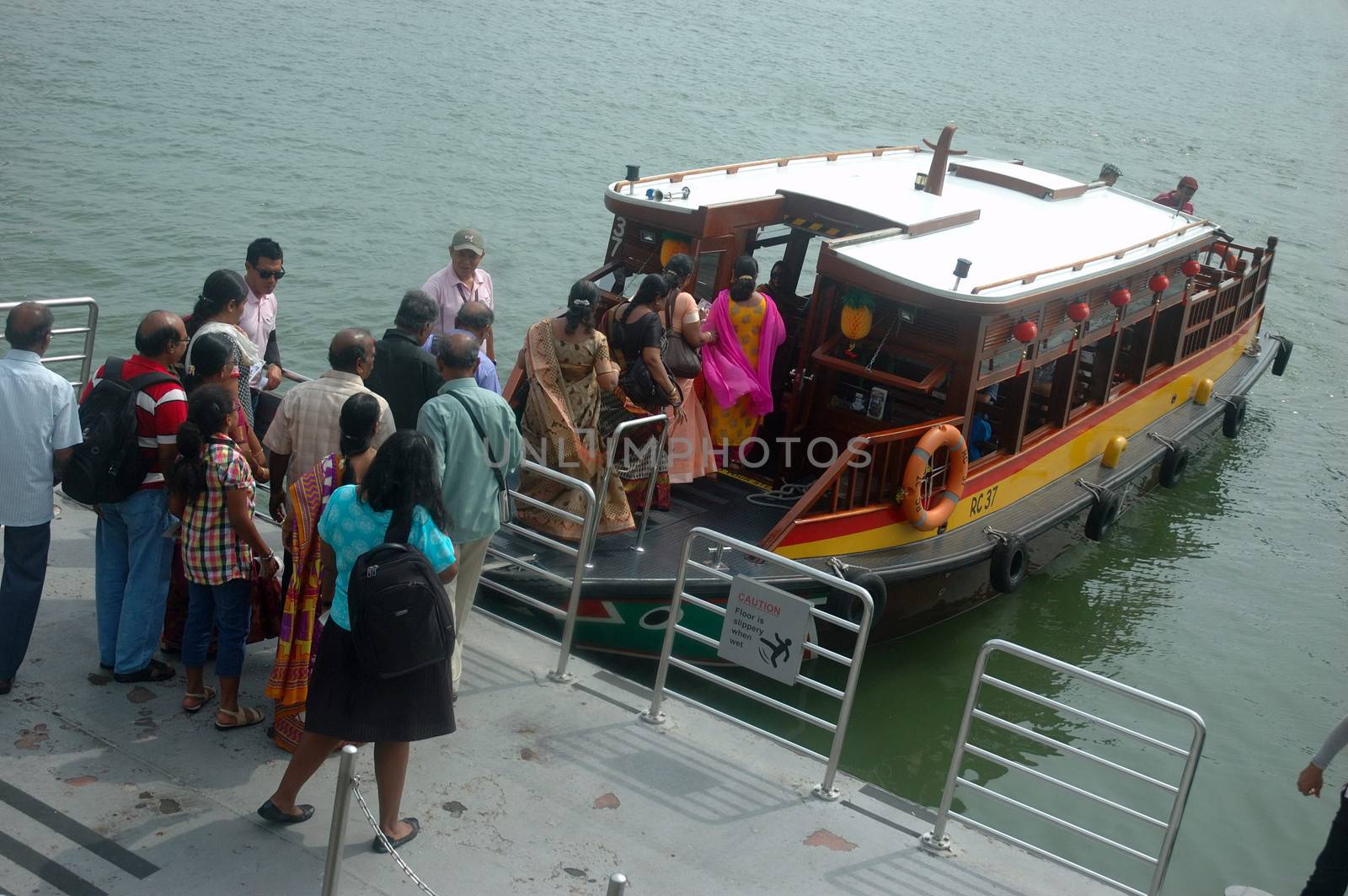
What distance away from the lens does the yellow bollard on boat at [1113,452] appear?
10555 millimetres

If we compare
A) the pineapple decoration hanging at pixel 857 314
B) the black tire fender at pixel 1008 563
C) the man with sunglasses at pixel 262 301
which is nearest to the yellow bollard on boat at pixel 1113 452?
the black tire fender at pixel 1008 563

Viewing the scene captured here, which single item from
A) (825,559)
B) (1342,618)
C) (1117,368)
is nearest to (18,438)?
(825,559)

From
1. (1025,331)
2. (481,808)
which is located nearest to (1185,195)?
(1025,331)

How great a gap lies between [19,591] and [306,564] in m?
1.32

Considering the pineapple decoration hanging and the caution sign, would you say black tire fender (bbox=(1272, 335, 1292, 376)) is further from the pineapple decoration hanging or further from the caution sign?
the caution sign

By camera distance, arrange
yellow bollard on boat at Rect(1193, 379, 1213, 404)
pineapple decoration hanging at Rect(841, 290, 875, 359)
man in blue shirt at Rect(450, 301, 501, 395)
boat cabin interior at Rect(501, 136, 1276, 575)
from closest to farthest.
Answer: man in blue shirt at Rect(450, 301, 501, 395), boat cabin interior at Rect(501, 136, 1276, 575), pineapple decoration hanging at Rect(841, 290, 875, 359), yellow bollard on boat at Rect(1193, 379, 1213, 404)

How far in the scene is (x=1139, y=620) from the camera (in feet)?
34.0

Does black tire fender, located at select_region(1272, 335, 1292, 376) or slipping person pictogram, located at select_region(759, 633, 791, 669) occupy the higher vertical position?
black tire fender, located at select_region(1272, 335, 1292, 376)

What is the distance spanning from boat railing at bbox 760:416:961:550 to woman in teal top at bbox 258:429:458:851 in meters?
3.24

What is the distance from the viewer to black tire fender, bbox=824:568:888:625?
783cm

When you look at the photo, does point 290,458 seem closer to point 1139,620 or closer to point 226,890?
point 226,890

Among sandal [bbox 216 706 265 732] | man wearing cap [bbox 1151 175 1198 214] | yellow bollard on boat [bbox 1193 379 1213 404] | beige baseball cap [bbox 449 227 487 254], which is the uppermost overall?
man wearing cap [bbox 1151 175 1198 214]

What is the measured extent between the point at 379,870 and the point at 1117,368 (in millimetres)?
8878

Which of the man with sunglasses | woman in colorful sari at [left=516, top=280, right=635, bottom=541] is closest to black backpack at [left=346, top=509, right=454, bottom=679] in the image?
the man with sunglasses
